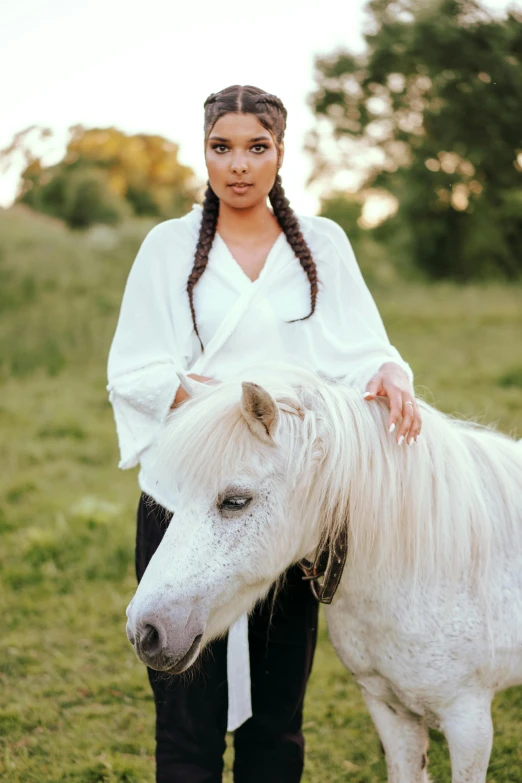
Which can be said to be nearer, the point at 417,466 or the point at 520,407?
the point at 417,466

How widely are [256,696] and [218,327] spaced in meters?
1.12

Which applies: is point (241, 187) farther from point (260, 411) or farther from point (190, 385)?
point (260, 411)

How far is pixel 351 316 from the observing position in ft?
6.89

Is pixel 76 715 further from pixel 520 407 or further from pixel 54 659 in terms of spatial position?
pixel 520 407

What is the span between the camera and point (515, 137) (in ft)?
22.3

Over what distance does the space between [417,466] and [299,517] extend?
1.15 feet

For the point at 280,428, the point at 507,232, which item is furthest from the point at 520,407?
the point at 507,232

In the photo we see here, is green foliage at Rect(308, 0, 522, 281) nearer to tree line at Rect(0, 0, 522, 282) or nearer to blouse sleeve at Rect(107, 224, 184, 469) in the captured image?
tree line at Rect(0, 0, 522, 282)

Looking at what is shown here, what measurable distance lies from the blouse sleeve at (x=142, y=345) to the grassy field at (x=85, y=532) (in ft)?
2.64

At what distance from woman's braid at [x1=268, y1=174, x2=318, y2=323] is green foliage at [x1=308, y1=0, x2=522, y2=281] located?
3.34m

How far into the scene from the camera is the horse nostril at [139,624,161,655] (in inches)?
63.5

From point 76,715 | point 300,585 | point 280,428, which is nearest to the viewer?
point 280,428

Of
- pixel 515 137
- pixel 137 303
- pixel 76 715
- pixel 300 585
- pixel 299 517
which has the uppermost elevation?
pixel 515 137

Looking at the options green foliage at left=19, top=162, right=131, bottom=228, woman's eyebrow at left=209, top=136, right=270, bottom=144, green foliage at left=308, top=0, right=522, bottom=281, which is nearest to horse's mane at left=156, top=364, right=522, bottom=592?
woman's eyebrow at left=209, top=136, right=270, bottom=144
